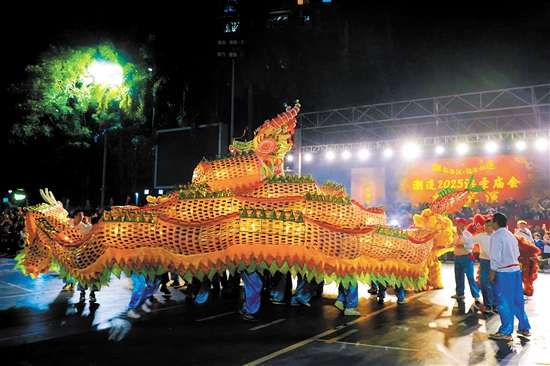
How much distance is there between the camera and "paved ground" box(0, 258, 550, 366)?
4523 millimetres

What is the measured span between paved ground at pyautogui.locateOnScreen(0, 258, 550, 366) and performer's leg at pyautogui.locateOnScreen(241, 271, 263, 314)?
231 millimetres

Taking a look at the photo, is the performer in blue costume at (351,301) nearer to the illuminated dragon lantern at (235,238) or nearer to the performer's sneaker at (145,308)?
the illuminated dragon lantern at (235,238)

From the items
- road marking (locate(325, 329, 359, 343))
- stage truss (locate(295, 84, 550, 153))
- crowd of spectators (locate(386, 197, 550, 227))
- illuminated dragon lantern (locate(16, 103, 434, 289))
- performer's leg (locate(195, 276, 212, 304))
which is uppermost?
stage truss (locate(295, 84, 550, 153))

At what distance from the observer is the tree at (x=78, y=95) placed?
62.1ft

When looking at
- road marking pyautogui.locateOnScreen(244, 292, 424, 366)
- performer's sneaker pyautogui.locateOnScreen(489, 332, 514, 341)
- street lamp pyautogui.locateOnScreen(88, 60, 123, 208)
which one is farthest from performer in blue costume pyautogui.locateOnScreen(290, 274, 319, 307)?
street lamp pyautogui.locateOnScreen(88, 60, 123, 208)

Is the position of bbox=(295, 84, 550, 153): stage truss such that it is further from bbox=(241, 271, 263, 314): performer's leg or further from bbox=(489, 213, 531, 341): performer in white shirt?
bbox=(241, 271, 263, 314): performer's leg

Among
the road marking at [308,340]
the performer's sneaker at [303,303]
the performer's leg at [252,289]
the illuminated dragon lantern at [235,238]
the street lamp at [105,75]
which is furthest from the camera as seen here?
the street lamp at [105,75]

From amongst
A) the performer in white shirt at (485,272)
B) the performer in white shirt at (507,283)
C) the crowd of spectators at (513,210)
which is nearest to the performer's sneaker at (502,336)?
the performer in white shirt at (507,283)

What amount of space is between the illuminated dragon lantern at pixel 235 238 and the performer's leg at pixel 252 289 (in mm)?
335

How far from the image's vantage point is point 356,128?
61.5ft

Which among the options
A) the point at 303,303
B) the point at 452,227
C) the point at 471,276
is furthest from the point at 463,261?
the point at 303,303

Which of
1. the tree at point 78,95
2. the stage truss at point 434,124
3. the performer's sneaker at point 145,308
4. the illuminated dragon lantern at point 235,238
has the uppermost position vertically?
the tree at point 78,95

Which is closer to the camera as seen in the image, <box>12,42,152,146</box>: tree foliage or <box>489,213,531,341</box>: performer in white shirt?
<box>489,213,531,341</box>: performer in white shirt

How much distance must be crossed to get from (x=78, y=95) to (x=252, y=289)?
56.8ft
